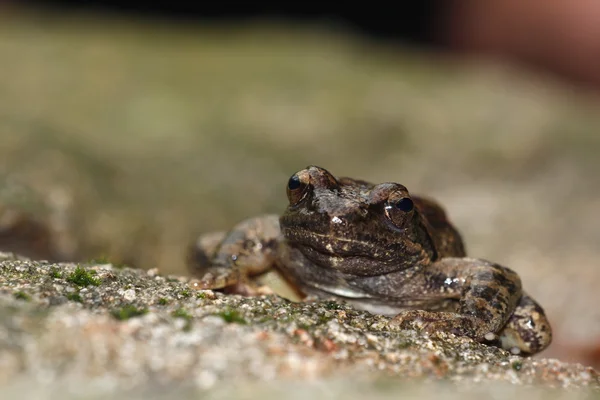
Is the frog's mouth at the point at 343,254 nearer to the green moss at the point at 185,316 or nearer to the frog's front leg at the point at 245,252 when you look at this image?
the frog's front leg at the point at 245,252

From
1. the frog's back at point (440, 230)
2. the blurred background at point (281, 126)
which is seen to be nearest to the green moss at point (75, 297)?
the frog's back at point (440, 230)

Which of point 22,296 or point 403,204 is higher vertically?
point 403,204

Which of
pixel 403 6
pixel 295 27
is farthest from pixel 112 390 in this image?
pixel 403 6

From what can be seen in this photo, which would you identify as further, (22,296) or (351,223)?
(351,223)

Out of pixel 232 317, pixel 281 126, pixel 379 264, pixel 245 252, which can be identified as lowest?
pixel 232 317

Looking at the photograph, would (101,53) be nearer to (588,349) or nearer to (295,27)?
(295,27)

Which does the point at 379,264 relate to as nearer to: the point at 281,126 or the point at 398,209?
the point at 398,209

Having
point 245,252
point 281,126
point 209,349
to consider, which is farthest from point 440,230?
point 281,126
